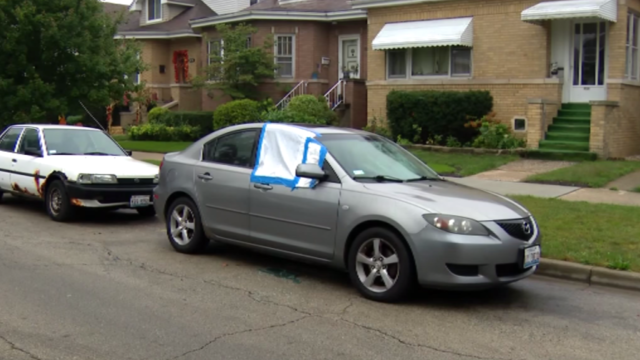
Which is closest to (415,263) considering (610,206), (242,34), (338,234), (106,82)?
(338,234)

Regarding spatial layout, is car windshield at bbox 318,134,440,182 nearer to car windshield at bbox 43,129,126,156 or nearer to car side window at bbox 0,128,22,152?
car windshield at bbox 43,129,126,156

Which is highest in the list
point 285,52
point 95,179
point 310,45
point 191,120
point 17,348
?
point 310,45

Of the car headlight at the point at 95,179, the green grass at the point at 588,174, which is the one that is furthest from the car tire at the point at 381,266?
the green grass at the point at 588,174

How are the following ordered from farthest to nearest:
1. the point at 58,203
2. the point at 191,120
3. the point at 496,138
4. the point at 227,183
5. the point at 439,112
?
the point at 191,120 → the point at 439,112 → the point at 496,138 → the point at 58,203 → the point at 227,183

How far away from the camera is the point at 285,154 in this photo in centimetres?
722

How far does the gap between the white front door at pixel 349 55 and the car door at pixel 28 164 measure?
15.6 m

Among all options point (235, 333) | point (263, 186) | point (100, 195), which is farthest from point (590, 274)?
point (100, 195)

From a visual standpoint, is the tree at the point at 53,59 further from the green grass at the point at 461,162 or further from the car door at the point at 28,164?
the green grass at the point at 461,162

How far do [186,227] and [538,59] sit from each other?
42.9 ft

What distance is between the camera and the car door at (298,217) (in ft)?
21.6

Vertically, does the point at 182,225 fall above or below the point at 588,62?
below

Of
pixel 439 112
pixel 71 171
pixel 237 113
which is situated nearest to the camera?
pixel 71 171

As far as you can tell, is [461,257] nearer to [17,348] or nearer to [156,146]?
[17,348]

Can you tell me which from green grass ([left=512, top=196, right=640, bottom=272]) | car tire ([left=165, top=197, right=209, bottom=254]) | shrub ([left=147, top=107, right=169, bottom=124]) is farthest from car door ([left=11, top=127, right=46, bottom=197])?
shrub ([left=147, top=107, right=169, bottom=124])
